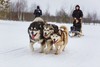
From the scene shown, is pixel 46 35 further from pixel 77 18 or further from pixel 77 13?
pixel 77 18

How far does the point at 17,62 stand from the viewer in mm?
8578

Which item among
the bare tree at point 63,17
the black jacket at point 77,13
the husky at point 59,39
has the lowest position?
the bare tree at point 63,17

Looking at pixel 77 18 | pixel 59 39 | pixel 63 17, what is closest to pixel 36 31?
pixel 59 39

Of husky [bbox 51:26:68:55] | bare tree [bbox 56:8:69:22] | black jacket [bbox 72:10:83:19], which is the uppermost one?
black jacket [bbox 72:10:83:19]

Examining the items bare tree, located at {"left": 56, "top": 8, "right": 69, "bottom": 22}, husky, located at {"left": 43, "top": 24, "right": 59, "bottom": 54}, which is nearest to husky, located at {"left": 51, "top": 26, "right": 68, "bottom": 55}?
husky, located at {"left": 43, "top": 24, "right": 59, "bottom": 54}

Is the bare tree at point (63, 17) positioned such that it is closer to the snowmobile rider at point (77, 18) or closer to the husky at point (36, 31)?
the snowmobile rider at point (77, 18)

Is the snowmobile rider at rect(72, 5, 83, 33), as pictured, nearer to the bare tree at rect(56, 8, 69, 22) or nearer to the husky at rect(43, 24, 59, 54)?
the husky at rect(43, 24, 59, 54)

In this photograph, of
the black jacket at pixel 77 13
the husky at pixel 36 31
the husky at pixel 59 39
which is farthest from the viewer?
the black jacket at pixel 77 13

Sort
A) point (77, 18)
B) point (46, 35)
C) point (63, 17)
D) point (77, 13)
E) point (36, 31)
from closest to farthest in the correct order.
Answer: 1. point (36, 31)
2. point (46, 35)
3. point (77, 13)
4. point (77, 18)
5. point (63, 17)

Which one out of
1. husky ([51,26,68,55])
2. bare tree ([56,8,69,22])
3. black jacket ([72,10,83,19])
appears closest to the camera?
husky ([51,26,68,55])

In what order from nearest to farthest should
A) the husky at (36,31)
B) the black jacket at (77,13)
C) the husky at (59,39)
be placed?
1. the husky at (36,31)
2. the husky at (59,39)
3. the black jacket at (77,13)

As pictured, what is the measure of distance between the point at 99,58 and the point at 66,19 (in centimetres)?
5664

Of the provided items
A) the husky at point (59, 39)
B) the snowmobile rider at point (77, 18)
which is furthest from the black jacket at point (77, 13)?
the husky at point (59, 39)

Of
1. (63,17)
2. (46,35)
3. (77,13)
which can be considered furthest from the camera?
(63,17)
